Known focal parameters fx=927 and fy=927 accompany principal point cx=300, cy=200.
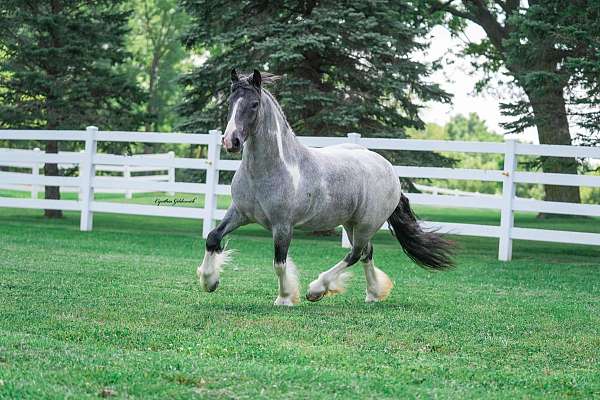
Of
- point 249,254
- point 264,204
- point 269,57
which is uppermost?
point 269,57

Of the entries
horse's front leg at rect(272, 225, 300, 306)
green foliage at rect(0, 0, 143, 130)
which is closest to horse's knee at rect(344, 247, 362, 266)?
horse's front leg at rect(272, 225, 300, 306)

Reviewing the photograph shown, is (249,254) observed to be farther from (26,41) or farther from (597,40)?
(26,41)

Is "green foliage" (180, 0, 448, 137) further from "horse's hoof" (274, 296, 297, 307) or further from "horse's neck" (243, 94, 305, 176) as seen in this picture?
"horse's hoof" (274, 296, 297, 307)

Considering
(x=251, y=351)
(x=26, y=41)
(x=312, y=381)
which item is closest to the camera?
(x=312, y=381)

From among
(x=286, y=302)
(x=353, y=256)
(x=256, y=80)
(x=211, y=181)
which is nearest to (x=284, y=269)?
(x=286, y=302)

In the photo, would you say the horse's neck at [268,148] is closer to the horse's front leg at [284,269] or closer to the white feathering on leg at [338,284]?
the horse's front leg at [284,269]

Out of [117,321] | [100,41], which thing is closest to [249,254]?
[117,321]

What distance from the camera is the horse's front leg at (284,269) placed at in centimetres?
725

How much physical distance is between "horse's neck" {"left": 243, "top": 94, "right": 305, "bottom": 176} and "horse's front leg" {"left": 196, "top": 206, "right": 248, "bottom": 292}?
403 millimetres

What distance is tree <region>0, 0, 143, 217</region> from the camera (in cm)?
1877

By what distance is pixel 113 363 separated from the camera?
4820 millimetres

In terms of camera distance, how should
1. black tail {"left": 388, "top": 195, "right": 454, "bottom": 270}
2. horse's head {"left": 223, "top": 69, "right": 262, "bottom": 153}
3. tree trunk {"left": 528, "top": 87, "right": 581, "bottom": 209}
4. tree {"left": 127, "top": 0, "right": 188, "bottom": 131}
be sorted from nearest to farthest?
1. horse's head {"left": 223, "top": 69, "right": 262, "bottom": 153}
2. black tail {"left": 388, "top": 195, "right": 454, "bottom": 270}
3. tree trunk {"left": 528, "top": 87, "right": 581, "bottom": 209}
4. tree {"left": 127, "top": 0, "right": 188, "bottom": 131}

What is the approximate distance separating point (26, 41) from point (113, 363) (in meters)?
15.8

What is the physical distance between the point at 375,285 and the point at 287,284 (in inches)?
41.7
